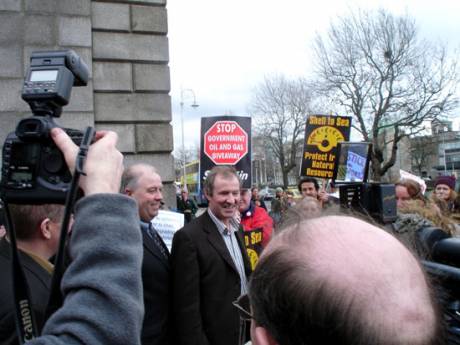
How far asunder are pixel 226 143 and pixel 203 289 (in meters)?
3.07

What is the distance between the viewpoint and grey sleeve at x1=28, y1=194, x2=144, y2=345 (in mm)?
1002

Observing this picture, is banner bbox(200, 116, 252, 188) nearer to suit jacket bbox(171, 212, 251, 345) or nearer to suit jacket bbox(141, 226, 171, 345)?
suit jacket bbox(171, 212, 251, 345)

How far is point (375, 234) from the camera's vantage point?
3.29 ft

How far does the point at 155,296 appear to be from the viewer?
2.87 metres

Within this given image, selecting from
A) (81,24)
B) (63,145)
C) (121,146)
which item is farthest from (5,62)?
(63,145)

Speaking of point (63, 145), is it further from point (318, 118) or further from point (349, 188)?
point (318, 118)

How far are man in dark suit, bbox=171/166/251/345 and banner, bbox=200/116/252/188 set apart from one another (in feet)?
8.48

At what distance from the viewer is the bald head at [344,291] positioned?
85 cm

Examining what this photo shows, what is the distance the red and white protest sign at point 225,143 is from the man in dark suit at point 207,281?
2575 mm

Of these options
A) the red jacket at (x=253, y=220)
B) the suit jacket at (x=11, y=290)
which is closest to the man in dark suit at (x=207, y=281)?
the suit jacket at (x=11, y=290)

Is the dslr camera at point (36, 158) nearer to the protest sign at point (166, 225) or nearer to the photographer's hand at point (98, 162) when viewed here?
the photographer's hand at point (98, 162)

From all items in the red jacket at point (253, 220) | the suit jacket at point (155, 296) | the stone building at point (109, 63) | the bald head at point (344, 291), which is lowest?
the suit jacket at point (155, 296)

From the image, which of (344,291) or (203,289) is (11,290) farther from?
(203,289)

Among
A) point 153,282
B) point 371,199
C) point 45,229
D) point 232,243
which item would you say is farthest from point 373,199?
point 45,229
